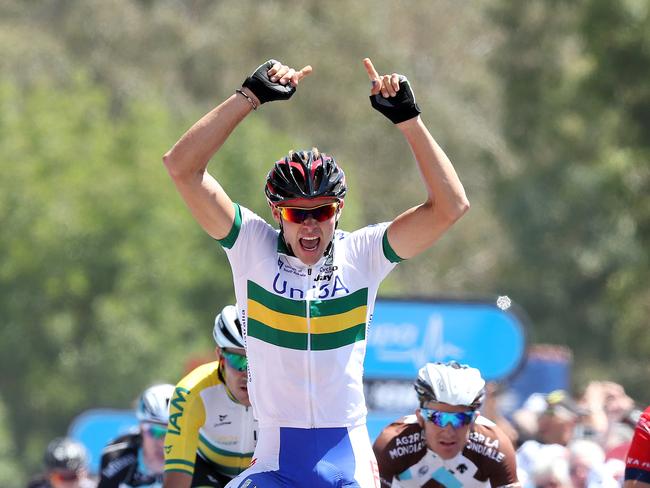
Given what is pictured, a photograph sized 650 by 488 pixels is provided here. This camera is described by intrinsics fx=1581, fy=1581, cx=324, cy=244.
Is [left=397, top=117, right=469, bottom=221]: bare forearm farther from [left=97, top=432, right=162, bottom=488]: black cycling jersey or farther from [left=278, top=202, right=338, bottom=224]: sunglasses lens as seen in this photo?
[left=97, top=432, right=162, bottom=488]: black cycling jersey

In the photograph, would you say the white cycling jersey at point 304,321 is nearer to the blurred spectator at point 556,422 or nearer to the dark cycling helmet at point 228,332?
the dark cycling helmet at point 228,332

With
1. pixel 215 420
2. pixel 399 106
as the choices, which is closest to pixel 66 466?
pixel 215 420

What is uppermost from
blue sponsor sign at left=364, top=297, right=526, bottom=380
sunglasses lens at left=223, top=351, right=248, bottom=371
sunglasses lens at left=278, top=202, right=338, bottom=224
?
blue sponsor sign at left=364, top=297, right=526, bottom=380

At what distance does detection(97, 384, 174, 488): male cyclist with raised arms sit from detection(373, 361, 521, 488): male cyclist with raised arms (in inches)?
92.9

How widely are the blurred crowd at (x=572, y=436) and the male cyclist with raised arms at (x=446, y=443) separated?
116 centimetres

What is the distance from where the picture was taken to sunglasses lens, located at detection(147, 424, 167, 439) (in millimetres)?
9828

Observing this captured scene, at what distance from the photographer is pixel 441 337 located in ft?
51.8

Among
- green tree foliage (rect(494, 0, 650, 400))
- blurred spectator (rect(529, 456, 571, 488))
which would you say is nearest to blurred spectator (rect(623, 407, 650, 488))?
blurred spectator (rect(529, 456, 571, 488))

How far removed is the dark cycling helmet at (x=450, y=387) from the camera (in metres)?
7.56

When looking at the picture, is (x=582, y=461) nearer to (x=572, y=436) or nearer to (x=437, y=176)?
(x=572, y=436)

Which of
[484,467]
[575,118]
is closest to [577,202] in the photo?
[575,118]

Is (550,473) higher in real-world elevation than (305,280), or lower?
lower

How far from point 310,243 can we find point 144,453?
4.38 meters

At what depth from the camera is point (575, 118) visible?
43375 millimetres
